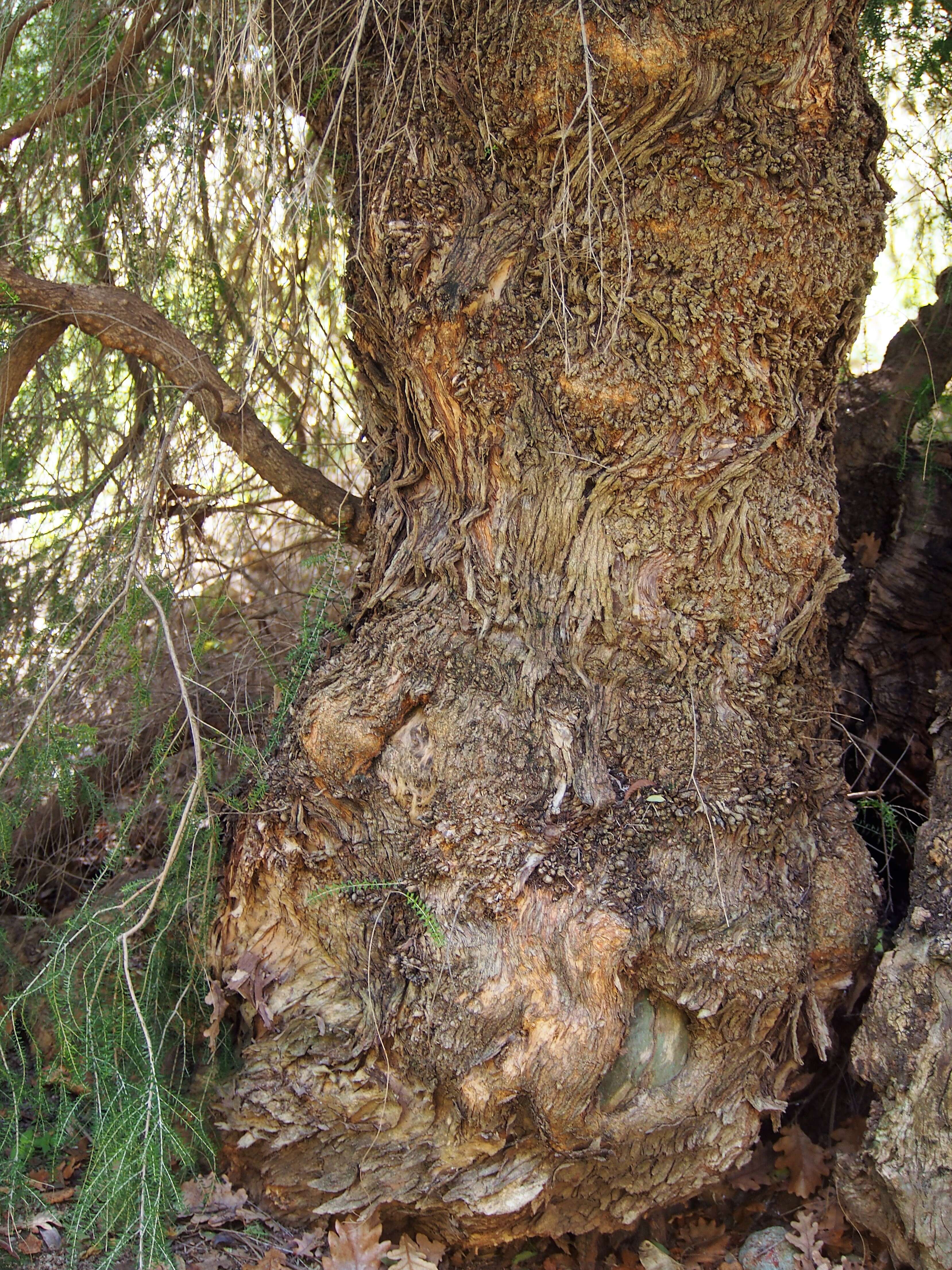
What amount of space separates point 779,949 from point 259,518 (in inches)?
87.4

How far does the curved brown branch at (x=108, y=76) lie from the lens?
2805mm

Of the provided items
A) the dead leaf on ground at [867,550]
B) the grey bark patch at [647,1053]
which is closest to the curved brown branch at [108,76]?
the dead leaf on ground at [867,550]

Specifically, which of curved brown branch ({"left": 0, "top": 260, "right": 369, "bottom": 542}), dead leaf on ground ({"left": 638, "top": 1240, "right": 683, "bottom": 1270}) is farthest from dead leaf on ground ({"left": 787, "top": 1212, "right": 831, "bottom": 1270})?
curved brown branch ({"left": 0, "top": 260, "right": 369, "bottom": 542})

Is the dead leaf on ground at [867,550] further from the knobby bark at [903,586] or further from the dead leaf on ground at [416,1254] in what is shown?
the dead leaf on ground at [416,1254]

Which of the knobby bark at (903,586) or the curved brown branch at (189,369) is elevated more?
the curved brown branch at (189,369)

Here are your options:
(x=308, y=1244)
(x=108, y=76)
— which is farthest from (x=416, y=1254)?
(x=108, y=76)

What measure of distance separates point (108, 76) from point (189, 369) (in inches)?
40.7

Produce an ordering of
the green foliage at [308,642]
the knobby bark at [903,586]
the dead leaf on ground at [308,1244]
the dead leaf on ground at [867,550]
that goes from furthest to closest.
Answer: the dead leaf on ground at [867,550], the knobby bark at [903,586], the green foliage at [308,642], the dead leaf on ground at [308,1244]

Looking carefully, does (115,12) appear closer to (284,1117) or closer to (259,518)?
(259,518)

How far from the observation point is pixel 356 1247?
226cm

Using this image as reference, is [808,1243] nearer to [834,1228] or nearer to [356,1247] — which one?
[834,1228]

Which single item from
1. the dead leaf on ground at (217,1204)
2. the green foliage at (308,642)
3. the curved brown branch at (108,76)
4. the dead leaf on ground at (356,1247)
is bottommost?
the dead leaf on ground at (356,1247)

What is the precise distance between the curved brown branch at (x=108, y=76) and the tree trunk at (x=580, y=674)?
3.08ft

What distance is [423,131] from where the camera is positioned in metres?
2.33
